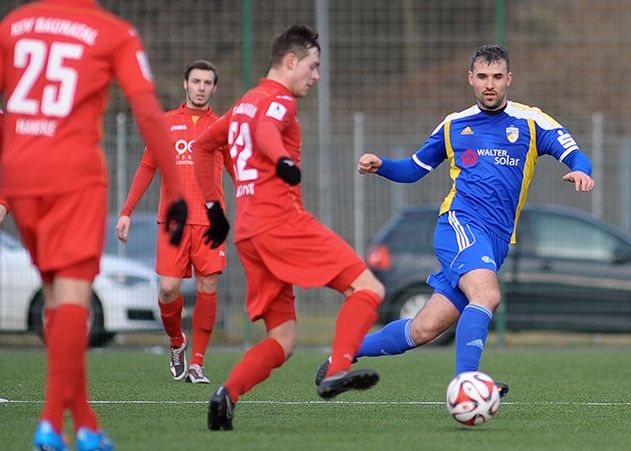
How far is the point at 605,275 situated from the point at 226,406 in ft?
34.7

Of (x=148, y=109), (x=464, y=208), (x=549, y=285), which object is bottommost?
(x=549, y=285)

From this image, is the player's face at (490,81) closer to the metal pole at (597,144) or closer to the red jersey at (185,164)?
the red jersey at (185,164)

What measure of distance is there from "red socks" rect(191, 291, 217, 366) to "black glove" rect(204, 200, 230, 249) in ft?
11.8

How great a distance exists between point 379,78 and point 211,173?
10212mm

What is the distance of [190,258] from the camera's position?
36.4 feet

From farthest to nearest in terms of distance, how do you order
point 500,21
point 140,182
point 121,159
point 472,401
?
point 500,21 < point 121,159 < point 140,182 < point 472,401

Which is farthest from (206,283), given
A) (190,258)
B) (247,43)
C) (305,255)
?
(247,43)

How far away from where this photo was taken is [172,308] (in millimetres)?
11102

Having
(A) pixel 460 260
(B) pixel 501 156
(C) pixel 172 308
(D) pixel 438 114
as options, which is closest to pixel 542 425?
(A) pixel 460 260

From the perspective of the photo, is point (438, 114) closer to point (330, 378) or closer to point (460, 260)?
point (460, 260)

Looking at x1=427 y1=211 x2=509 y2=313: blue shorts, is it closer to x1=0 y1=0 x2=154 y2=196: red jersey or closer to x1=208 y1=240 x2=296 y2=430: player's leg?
x1=208 y1=240 x2=296 y2=430: player's leg

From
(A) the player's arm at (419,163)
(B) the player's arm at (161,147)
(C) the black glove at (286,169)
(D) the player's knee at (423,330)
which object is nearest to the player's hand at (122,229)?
(A) the player's arm at (419,163)

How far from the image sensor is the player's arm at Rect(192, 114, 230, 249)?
7414 millimetres

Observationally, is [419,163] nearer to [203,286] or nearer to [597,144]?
[203,286]
